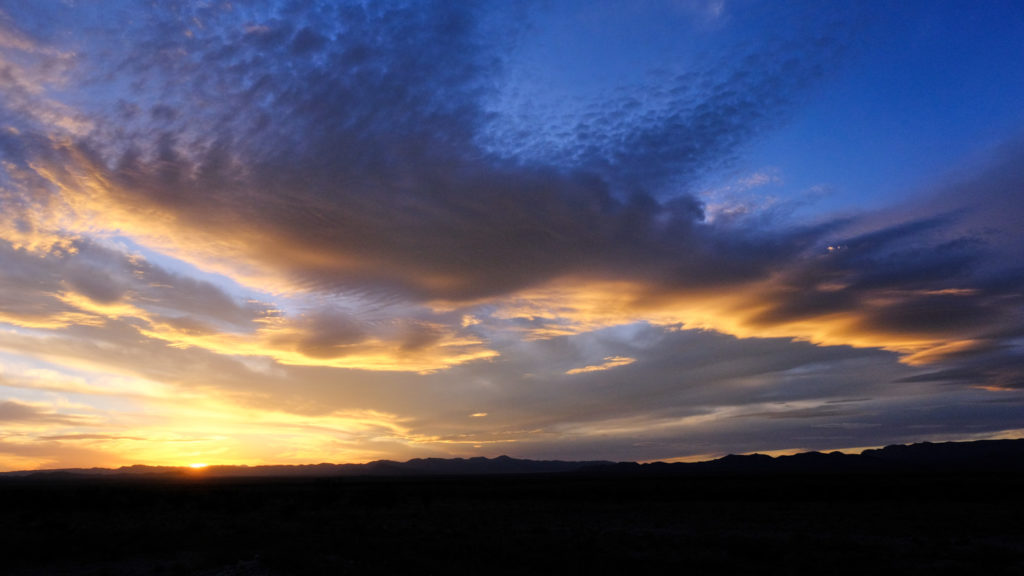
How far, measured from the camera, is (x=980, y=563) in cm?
1828

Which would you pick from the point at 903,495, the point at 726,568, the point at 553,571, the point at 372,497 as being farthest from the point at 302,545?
the point at 903,495

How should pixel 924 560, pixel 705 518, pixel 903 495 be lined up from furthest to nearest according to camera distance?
pixel 903 495 → pixel 705 518 → pixel 924 560

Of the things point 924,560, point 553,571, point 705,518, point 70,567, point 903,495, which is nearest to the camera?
point 553,571

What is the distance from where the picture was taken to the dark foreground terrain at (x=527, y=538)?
18.9m

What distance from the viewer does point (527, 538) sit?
25.5m

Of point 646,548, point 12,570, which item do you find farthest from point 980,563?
point 12,570

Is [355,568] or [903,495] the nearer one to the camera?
[355,568]

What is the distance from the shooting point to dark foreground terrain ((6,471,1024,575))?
745 inches

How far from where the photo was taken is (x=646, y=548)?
22.9 metres

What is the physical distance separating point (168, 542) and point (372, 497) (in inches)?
1087

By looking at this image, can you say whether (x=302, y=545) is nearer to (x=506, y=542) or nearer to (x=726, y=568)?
(x=506, y=542)

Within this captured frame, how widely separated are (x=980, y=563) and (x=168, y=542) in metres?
32.2

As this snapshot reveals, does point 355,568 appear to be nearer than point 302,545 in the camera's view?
Yes

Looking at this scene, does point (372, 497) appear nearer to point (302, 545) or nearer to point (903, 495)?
point (302, 545)
